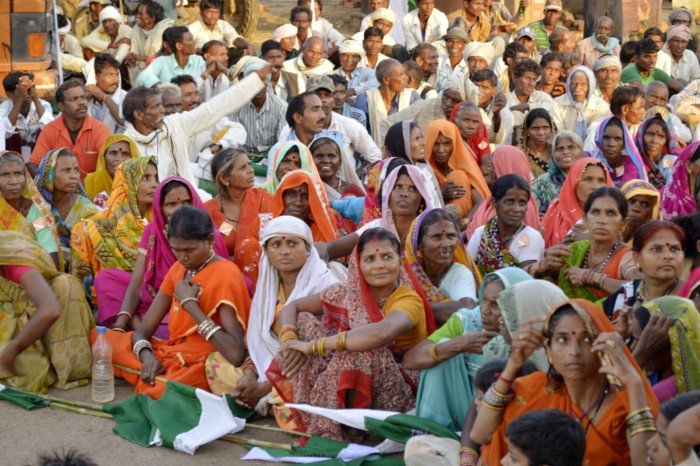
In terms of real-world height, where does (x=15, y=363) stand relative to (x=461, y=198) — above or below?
below

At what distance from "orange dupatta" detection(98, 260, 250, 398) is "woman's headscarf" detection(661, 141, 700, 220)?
8.98ft

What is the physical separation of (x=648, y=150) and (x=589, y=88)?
188 cm

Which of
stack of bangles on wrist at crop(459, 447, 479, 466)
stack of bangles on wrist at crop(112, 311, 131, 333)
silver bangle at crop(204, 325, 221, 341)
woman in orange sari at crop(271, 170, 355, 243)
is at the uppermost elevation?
woman in orange sari at crop(271, 170, 355, 243)

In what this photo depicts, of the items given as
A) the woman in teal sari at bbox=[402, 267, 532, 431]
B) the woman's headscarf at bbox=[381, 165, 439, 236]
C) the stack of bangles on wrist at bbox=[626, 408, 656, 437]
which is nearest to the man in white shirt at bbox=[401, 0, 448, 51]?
the woman's headscarf at bbox=[381, 165, 439, 236]

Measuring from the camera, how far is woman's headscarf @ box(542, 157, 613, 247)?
684 centimetres

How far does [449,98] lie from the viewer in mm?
9336

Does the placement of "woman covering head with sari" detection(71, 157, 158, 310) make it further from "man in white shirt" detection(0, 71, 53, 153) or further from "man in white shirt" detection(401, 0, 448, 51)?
"man in white shirt" detection(401, 0, 448, 51)

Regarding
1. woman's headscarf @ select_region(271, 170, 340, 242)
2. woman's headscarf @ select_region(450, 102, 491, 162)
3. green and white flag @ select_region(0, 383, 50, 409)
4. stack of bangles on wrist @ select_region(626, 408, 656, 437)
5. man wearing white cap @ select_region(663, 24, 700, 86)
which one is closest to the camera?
stack of bangles on wrist @ select_region(626, 408, 656, 437)

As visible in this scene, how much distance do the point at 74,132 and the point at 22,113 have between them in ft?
3.09

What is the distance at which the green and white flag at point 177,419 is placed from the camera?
5508 millimetres

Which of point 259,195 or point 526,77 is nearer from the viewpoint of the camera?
point 259,195

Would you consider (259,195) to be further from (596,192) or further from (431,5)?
(431,5)

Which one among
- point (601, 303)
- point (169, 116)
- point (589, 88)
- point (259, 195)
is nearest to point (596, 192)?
point (601, 303)

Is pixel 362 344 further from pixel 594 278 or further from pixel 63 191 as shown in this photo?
pixel 63 191
